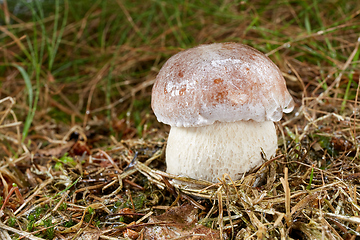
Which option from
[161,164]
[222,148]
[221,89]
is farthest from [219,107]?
[161,164]

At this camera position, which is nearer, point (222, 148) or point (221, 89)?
point (221, 89)

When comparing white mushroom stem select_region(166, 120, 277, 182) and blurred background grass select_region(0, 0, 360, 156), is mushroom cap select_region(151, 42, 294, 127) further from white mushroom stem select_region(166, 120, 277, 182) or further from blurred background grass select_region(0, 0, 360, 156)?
A: blurred background grass select_region(0, 0, 360, 156)

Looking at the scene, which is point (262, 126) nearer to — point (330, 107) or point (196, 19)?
point (330, 107)

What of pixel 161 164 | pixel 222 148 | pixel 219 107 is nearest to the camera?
pixel 219 107

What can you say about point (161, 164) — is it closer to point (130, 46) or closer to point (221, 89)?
point (221, 89)

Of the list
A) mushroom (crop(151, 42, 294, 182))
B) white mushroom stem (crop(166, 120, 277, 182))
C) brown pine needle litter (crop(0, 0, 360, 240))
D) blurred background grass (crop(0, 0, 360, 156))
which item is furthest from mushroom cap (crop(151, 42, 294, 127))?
blurred background grass (crop(0, 0, 360, 156))

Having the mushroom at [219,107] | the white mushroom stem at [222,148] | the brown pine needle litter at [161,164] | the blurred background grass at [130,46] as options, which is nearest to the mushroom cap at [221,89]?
the mushroom at [219,107]
